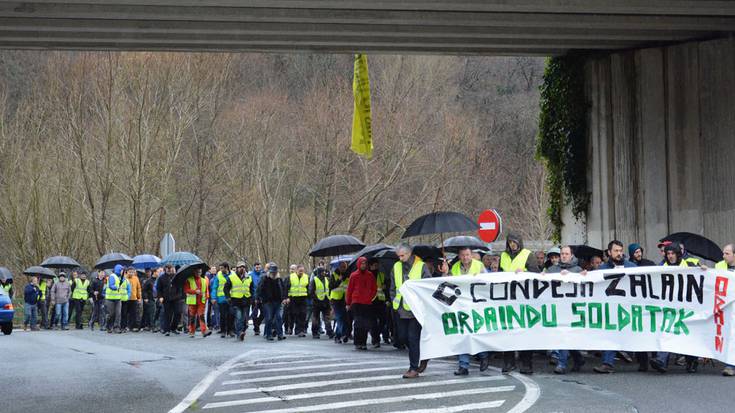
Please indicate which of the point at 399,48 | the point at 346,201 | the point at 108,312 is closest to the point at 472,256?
the point at 399,48

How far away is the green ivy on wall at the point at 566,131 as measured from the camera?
966 inches

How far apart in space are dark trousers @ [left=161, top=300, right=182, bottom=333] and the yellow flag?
7.37 metres

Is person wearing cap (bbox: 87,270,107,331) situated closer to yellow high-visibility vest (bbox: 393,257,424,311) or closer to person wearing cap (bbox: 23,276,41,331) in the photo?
person wearing cap (bbox: 23,276,41,331)

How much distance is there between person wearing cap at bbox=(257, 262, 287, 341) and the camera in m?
24.9

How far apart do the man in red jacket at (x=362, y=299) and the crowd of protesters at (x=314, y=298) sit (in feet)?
0.06

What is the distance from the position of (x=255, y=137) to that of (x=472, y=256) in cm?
3440

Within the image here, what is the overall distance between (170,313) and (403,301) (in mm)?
14700

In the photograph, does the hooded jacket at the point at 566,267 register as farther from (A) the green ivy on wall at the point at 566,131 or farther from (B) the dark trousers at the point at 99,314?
(B) the dark trousers at the point at 99,314

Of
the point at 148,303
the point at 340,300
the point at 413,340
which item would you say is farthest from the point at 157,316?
the point at 413,340

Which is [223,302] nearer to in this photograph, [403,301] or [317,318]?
[317,318]

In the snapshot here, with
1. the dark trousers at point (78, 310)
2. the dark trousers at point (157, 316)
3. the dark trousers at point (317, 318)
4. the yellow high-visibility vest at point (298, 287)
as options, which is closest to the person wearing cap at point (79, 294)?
the dark trousers at point (78, 310)

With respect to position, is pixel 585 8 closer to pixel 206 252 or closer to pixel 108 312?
pixel 108 312

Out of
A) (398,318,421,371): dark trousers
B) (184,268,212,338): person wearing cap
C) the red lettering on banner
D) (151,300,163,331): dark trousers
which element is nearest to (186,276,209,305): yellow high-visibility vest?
(184,268,212,338): person wearing cap

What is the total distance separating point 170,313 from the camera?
29.1m
